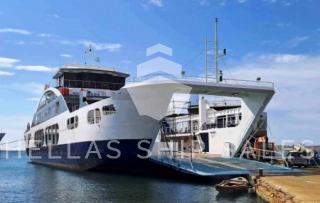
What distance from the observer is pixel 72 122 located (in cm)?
4125

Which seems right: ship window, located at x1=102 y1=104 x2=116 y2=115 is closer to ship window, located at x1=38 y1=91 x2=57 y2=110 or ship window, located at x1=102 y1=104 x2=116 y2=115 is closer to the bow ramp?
the bow ramp

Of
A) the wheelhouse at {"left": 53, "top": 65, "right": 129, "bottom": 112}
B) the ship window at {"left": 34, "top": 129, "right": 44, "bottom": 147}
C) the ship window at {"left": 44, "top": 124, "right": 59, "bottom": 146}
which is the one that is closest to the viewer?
the ship window at {"left": 44, "top": 124, "right": 59, "bottom": 146}

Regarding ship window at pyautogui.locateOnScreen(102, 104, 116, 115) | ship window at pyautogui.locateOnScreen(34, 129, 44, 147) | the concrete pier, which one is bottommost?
the concrete pier

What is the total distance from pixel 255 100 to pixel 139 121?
32.0ft

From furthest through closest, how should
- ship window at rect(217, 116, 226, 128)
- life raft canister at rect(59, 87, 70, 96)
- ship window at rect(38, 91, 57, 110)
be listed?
1. ship window at rect(38, 91, 57, 110)
2. ship window at rect(217, 116, 226, 128)
3. life raft canister at rect(59, 87, 70, 96)

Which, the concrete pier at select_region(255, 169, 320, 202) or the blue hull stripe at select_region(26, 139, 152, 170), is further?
the blue hull stripe at select_region(26, 139, 152, 170)

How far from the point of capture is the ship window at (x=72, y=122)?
40.0 meters

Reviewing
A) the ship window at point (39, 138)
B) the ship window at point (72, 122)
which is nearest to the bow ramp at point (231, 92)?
the ship window at point (72, 122)

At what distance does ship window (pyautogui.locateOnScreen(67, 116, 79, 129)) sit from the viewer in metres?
40.0

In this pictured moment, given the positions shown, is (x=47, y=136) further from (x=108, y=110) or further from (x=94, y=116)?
(x=108, y=110)

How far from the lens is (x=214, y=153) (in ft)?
141

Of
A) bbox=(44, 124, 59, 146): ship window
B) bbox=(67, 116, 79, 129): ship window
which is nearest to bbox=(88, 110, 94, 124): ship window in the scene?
bbox=(67, 116, 79, 129): ship window

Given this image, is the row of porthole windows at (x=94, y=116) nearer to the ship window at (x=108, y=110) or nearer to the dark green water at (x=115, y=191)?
the ship window at (x=108, y=110)

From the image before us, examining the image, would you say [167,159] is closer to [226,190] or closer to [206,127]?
[226,190]
